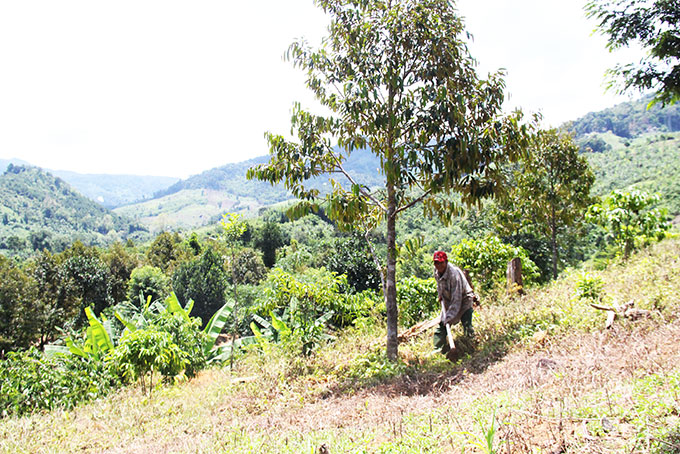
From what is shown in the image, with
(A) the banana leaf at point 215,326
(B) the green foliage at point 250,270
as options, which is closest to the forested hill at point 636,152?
(A) the banana leaf at point 215,326

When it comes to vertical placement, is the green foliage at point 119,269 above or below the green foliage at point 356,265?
below

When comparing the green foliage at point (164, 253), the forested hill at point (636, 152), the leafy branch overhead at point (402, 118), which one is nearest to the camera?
the leafy branch overhead at point (402, 118)

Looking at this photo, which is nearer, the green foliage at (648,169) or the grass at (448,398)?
the grass at (448,398)

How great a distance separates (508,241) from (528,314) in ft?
30.0

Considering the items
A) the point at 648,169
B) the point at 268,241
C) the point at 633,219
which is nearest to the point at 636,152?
the point at 648,169

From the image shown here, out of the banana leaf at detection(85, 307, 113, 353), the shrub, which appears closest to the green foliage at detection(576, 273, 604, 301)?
the shrub

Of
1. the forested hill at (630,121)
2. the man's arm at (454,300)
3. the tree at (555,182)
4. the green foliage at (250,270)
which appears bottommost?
the green foliage at (250,270)

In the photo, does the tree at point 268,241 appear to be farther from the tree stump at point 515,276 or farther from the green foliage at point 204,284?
the tree stump at point 515,276

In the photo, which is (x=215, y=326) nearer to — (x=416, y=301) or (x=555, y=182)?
(x=416, y=301)

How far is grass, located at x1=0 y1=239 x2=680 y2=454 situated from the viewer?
2490 mm

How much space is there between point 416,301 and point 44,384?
6543 millimetres

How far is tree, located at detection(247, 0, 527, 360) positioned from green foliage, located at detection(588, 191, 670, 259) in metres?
5.92

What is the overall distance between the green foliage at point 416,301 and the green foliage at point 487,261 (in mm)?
1071

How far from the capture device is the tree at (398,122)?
15.8 feet
